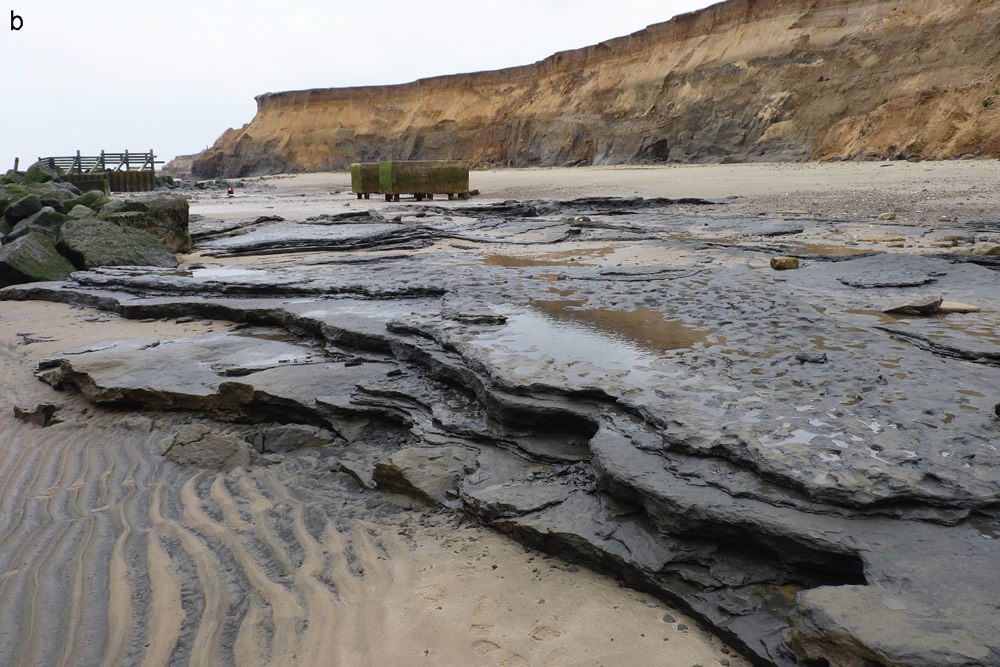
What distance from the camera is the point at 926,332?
3.30 m

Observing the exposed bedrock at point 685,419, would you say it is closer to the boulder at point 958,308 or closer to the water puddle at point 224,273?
the boulder at point 958,308

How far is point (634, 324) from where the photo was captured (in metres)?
3.66

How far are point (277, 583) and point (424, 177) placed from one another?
1474cm

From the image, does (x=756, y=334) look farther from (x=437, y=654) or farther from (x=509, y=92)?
(x=509, y=92)

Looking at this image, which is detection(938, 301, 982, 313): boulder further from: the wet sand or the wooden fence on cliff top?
the wooden fence on cliff top

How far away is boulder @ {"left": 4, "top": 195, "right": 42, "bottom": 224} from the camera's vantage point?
31.0 ft

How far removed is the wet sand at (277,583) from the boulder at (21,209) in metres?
8.05

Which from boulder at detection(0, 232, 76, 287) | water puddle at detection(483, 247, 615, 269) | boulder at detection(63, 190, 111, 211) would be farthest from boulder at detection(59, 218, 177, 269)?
water puddle at detection(483, 247, 615, 269)

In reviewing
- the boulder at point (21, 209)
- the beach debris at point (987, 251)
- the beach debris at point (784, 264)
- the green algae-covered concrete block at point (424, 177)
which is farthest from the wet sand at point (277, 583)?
the green algae-covered concrete block at point (424, 177)

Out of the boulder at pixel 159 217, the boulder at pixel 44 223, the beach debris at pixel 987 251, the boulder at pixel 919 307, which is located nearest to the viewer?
the boulder at pixel 919 307

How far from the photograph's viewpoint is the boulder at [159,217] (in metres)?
8.29

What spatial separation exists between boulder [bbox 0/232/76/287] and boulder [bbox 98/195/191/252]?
50.5 inches

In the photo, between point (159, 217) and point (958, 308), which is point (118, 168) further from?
point (958, 308)

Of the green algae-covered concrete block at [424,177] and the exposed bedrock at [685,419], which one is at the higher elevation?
the green algae-covered concrete block at [424,177]
